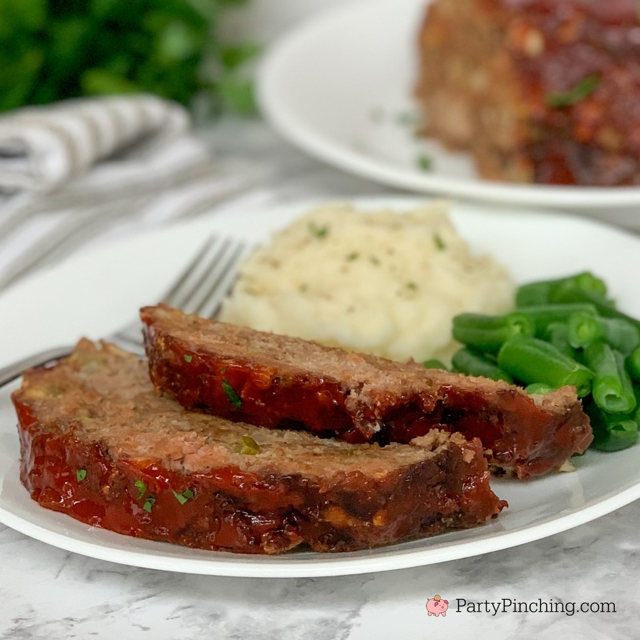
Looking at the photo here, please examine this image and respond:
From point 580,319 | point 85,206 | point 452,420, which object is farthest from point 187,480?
point 85,206

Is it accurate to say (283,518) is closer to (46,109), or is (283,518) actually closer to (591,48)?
(591,48)

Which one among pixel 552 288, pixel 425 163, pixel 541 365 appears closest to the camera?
pixel 541 365

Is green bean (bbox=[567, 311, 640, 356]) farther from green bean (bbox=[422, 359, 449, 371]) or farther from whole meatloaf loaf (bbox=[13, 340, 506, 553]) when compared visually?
whole meatloaf loaf (bbox=[13, 340, 506, 553])

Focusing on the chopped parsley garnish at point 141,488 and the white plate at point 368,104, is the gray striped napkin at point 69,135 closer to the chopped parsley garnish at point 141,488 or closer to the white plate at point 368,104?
the white plate at point 368,104

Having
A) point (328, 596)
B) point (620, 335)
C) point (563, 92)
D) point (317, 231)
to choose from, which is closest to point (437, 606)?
point (328, 596)

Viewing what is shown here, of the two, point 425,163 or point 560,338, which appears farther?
point 425,163

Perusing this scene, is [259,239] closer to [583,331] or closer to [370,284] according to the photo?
[370,284]

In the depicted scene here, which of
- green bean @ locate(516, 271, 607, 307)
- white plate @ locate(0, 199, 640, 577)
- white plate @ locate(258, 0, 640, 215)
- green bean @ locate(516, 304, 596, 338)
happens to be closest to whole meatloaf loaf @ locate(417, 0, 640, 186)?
white plate @ locate(258, 0, 640, 215)
